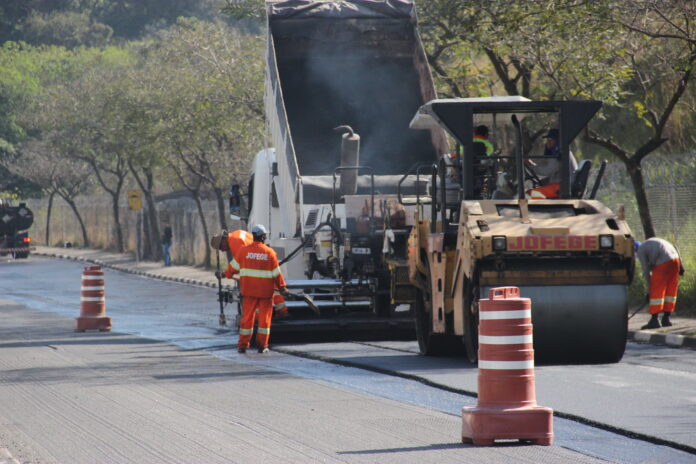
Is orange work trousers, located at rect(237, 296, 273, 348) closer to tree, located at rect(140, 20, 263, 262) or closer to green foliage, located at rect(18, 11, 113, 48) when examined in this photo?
tree, located at rect(140, 20, 263, 262)

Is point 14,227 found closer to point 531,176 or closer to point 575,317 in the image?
point 531,176

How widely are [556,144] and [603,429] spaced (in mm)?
5113

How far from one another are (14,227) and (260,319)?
134 feet

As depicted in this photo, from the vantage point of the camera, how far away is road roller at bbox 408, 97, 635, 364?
12438mm

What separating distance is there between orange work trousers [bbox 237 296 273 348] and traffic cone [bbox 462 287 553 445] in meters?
7.44

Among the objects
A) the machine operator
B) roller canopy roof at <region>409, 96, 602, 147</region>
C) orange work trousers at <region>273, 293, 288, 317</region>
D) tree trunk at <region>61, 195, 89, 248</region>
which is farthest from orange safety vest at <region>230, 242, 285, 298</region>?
tree trunk at <region>61, 195, 89, 248</region>

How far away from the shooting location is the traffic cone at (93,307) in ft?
65.7

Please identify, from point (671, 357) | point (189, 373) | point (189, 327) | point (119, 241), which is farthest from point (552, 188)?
point (119, 241)

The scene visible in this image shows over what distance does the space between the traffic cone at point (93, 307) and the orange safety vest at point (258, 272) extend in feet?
16.5

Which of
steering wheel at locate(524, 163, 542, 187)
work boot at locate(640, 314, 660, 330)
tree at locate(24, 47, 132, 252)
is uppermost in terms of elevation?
tree at locate(24, 47, 132, 252)

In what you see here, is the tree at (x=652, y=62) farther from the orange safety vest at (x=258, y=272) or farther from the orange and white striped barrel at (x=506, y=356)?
the orange and white striped barrel at (x=506, y=356)

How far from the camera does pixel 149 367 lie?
14117 millimetres

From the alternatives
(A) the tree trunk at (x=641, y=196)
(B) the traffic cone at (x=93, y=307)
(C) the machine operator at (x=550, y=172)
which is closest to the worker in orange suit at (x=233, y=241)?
(B) the traffic cone at (x=93, y=307)

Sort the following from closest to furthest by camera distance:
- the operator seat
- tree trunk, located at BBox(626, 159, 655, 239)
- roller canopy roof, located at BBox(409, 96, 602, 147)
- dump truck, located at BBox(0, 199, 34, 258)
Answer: roller canopy roof, located at BBox(409, 96, 602, 147) → the operator seat → tree trunk, located at BBox(626, 159, 655, 239) → dump truck, located at BBox(0, 199, 34, 258)
